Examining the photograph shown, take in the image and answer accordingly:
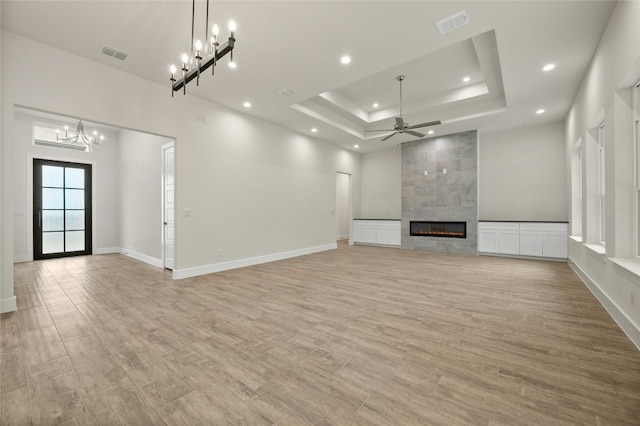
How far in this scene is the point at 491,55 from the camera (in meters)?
4.03

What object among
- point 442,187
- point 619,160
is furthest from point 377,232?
point 619,160

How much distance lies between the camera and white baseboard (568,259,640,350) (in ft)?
7.76

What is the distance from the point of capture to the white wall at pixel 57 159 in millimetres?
6289

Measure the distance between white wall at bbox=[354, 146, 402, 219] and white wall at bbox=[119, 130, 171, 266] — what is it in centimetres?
655

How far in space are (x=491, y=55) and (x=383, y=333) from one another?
4329 mm

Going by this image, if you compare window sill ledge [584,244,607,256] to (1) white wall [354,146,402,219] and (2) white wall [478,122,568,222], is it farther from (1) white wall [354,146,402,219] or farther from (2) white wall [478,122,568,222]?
(1) white wall [354,146,402,219]

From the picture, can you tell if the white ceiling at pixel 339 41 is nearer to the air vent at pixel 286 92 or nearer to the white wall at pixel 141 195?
the air vent at pixel 286 92

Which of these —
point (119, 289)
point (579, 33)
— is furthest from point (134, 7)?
point (579, 33)

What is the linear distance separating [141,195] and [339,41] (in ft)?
20.0

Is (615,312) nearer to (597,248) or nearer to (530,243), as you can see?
(597,248)

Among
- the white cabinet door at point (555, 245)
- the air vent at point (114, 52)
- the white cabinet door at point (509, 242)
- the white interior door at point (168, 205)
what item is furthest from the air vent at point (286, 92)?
the white cabinet door at point (555, 245)

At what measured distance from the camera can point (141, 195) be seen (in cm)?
673

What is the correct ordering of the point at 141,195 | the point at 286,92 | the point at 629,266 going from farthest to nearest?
the point at 141,195
the point at 286,92
the point at 629,266

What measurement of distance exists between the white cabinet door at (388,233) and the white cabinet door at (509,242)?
2715mm
